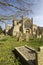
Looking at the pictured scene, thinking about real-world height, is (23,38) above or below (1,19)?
below

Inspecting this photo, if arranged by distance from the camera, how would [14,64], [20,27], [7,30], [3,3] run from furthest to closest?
1. [7,30]
2. [20,27]
3. [14,64]
4. [3,3]

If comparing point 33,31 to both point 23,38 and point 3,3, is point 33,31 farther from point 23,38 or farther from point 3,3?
point 3,3

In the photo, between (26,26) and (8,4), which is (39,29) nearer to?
(26,26)

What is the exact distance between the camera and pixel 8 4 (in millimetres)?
6664

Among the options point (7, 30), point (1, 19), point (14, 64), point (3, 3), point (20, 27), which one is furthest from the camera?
point (7, 30)

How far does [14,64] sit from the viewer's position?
30.7ft

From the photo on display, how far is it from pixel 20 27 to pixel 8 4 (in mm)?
47716

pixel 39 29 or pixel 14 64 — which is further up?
pixel 14 64

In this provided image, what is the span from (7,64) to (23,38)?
15.5 meters

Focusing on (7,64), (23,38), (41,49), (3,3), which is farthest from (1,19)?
(23,38)

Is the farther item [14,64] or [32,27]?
[32,27]

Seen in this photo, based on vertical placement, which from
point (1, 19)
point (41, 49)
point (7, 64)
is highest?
point (1, 19)

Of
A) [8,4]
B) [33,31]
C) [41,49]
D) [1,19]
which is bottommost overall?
[33,31]

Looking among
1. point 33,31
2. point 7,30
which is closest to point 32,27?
point 33,31
